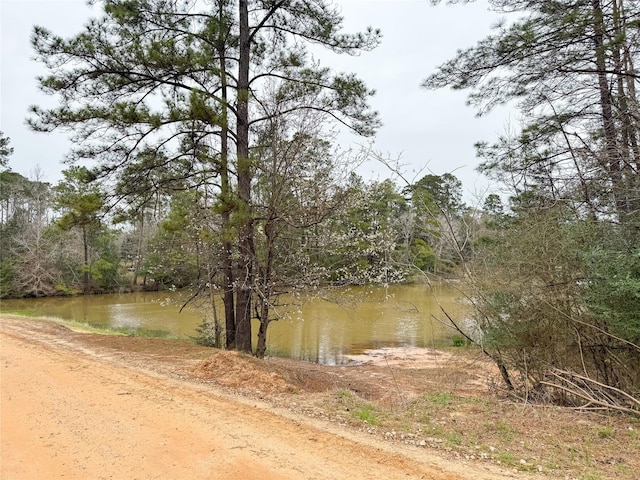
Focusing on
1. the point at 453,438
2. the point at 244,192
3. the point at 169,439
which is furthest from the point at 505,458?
the point at 244,192

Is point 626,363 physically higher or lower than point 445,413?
higher

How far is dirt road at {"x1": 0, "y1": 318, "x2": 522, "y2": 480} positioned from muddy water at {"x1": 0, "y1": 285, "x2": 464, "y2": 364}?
341cm

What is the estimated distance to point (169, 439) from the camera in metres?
4.08

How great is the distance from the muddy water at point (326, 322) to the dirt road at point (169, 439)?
341cm

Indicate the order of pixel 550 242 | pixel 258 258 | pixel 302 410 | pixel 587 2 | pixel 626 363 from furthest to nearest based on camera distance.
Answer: pixel 258 258
pixel 587 2
pixel 550 242
pixel 626 363
pixel 302 410

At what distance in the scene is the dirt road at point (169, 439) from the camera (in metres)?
3.45

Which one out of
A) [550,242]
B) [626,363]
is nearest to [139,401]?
[550,242]

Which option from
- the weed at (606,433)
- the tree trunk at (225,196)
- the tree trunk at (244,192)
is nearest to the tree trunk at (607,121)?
the weed at (606,433)

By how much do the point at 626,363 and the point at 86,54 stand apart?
402 inches

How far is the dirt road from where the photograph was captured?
345cm

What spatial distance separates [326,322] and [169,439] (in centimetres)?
1521

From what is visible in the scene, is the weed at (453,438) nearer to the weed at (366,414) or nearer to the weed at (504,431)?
the weed at (504,431)

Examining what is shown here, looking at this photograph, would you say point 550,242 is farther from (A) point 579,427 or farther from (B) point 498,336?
(A) point 579,427

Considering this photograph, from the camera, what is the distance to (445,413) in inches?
207
